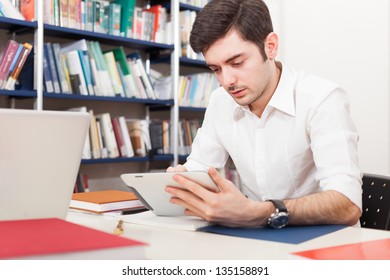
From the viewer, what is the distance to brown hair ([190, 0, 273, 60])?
1.46 meters

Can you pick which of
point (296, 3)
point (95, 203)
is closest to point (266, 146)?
point (95, 203)

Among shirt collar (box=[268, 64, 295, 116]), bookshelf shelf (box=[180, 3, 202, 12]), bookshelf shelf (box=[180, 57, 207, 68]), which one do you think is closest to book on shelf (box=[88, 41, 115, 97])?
bookshelf shelf (box=[180, 57, 207, 68])

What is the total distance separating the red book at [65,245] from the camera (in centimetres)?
67

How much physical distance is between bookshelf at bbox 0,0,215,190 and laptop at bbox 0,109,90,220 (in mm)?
1758

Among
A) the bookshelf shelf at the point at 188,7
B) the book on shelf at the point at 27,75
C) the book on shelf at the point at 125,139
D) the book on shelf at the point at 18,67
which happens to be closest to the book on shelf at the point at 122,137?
the book on shelf at the point at 125,139

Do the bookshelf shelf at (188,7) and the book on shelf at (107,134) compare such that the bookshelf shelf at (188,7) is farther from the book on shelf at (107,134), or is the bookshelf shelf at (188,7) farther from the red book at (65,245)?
the red book at (65,245)

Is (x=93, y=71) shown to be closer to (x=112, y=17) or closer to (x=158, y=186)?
(x=112, y=17)

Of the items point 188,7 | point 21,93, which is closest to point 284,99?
point 21,93

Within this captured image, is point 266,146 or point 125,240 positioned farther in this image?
point 266,146

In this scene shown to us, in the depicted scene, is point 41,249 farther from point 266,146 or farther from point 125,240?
point 266,146

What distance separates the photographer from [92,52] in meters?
3.05

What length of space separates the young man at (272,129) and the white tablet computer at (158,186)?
0.04 metres

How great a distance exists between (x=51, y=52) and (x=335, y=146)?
77.6 inches

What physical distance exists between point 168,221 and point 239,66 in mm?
547
